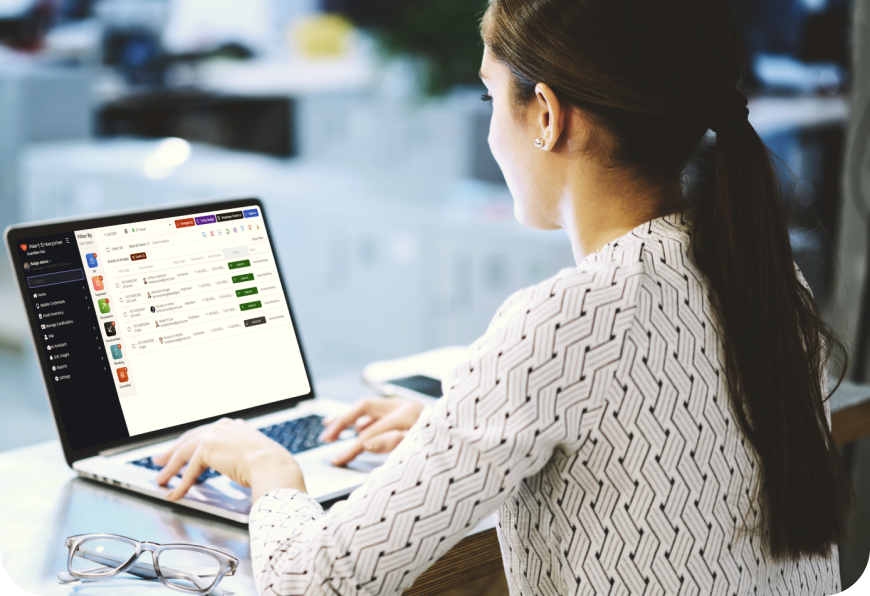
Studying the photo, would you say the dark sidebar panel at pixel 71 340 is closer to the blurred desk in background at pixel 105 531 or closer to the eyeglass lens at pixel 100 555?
the blurred desk in background at pixel 105 531

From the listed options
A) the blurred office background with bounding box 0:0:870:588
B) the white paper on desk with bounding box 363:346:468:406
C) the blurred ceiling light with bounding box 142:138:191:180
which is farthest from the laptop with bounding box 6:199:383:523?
the blurred ceiling light with bounding box 142:138:191:180

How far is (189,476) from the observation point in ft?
2.77

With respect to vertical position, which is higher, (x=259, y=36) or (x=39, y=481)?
(x=259, y=36)

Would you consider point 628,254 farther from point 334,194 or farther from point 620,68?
point 334,194

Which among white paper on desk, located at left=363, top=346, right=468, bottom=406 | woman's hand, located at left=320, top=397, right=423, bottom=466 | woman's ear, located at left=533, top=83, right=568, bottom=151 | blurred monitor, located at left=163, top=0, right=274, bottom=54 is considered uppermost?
blurred monitor, located at left=163, top=0, right=274, bottom=54

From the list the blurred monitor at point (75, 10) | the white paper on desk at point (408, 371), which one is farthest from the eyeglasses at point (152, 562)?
the blurred monitor at point (75, 10)

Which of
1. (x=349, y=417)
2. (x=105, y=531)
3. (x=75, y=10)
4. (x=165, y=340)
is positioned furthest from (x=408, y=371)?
(x=75, y=10)

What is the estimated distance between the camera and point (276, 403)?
106 cm

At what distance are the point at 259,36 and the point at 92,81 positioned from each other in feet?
8.88

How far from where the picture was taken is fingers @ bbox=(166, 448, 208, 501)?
0.84 meters

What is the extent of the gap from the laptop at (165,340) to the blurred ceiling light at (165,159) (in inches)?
83.9

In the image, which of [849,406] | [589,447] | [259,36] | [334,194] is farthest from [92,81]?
[589,447]

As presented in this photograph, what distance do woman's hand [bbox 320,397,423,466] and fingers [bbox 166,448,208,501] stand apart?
0.15m

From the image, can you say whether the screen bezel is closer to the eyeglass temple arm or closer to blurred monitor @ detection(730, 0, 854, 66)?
the eyeglass temple arm
